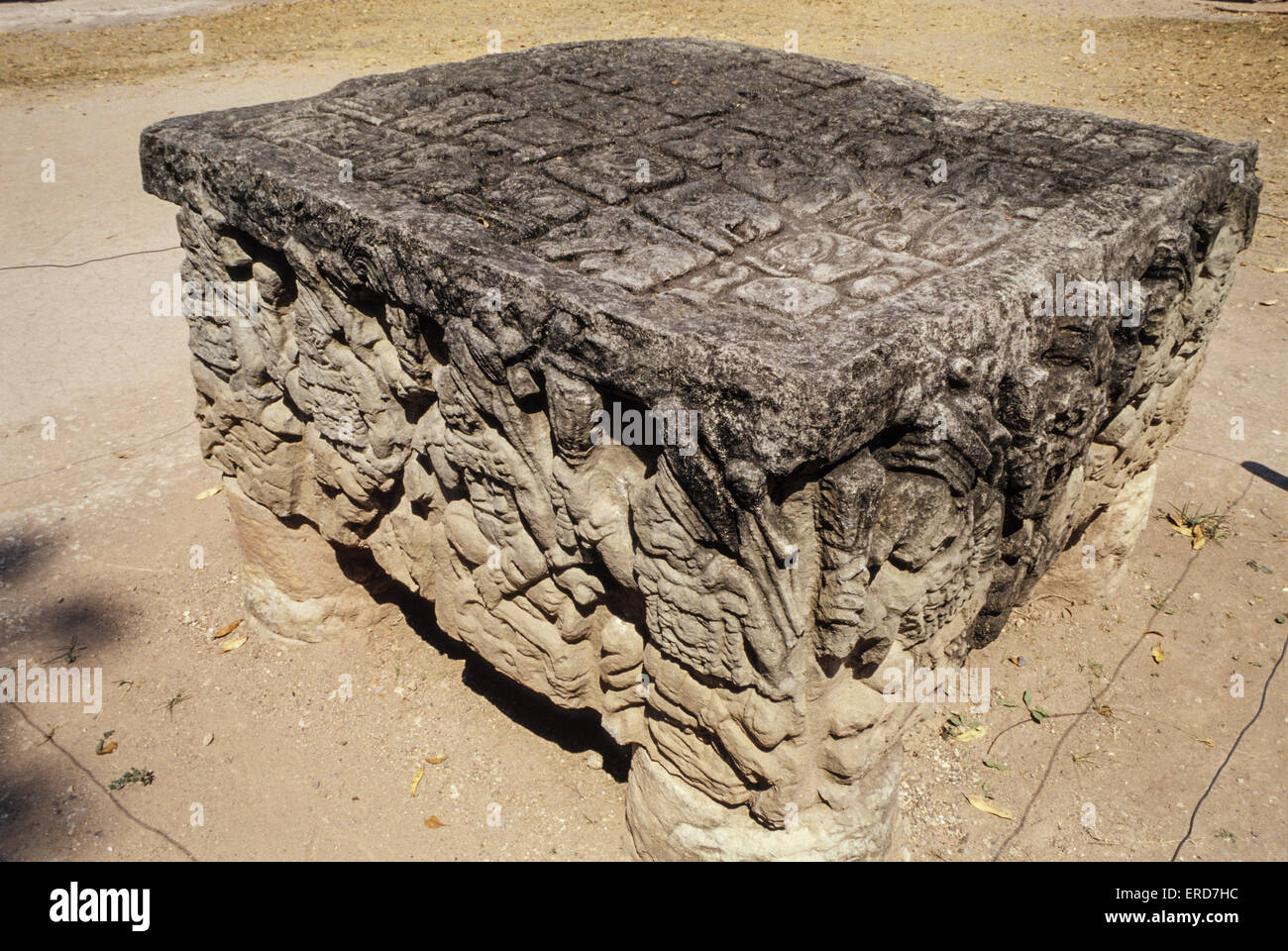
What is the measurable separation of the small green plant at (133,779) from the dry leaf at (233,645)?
56 centimetres

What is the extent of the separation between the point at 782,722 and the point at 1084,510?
1.57m

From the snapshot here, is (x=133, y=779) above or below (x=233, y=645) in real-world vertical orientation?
below

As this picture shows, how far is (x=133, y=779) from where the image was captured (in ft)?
10.0

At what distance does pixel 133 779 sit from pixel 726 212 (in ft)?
8.22

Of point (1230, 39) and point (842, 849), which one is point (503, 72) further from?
point (1230, 39)

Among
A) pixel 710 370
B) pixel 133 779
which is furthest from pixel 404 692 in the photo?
pixel 710 370

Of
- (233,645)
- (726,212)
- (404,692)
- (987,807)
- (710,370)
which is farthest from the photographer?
(233,645)

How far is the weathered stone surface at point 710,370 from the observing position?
75.9 inches

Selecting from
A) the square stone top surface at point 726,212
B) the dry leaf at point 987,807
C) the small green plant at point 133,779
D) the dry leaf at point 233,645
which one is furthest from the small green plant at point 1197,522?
the small green plant at point 133,779

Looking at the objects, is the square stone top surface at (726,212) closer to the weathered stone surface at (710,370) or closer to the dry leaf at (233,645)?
the weathered stone surface at (710,370)

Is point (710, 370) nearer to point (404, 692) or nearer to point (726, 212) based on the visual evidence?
point (726, 212)

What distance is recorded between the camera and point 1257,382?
4.91 m

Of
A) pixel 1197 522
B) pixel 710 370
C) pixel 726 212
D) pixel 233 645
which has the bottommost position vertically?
pixel 233 645

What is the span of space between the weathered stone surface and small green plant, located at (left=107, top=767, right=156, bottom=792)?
91 cm
